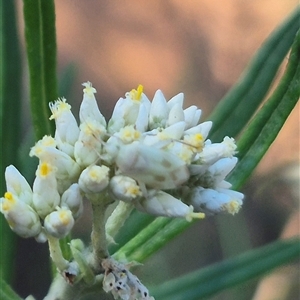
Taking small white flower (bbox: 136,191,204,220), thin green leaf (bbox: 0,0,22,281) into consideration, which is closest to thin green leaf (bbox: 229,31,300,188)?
small white flower (bbox: 136,191,204,220)

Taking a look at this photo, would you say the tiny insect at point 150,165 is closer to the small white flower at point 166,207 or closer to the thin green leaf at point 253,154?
the small white flower at point 166,207

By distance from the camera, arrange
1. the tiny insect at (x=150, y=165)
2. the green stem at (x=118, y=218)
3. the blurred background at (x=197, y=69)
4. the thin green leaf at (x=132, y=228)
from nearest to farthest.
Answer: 1. the tiny insect at (x=150, y=165)
2. the green stem at (x=118, y=218)
3. the thin green leaf at (x=132, y=228)
4. the blurred background at (x=197, y=69)

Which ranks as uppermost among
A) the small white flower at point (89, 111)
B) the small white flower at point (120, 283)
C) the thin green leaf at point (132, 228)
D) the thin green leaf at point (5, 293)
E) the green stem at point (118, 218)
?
the small white flower at point (89, 111)

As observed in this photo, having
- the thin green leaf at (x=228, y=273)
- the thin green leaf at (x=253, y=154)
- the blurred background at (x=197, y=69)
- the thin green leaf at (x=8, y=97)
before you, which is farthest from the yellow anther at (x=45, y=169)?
the blurred background at (x=197, y=69)

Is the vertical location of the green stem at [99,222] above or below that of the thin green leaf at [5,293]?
above

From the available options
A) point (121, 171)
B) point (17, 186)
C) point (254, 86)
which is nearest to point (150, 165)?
point (121, 171)

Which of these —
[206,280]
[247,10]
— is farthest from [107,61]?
[206,280]

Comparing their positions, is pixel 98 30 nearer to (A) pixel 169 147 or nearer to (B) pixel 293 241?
(B) pixel 293 241

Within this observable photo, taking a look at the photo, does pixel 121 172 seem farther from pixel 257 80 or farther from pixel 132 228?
pixel 257 80

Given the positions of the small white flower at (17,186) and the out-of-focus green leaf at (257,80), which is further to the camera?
the out-of-focus green leaf at (257,80)
